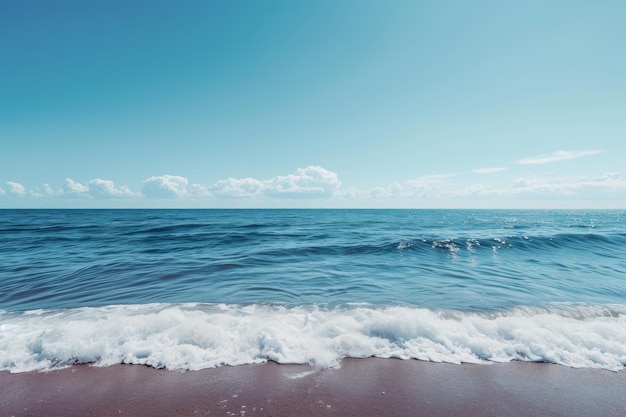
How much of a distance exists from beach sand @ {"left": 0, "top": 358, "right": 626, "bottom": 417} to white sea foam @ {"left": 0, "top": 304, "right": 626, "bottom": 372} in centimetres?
25

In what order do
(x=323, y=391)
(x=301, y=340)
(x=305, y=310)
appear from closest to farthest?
(x=323, y=391), (x=301, y=340), (x=305, y=310)

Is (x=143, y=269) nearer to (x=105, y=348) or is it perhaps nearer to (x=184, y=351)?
(x=105, y=348)

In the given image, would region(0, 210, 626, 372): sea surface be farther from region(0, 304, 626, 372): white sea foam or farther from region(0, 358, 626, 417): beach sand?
region(0, 358, 626, 417): beach sand

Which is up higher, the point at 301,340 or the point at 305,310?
the point at 301,340

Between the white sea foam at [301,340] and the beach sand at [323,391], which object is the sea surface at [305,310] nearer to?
the white sea foam at [301,340]

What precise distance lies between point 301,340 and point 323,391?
130 cm

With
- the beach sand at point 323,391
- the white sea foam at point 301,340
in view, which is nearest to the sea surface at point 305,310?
the white sea foam at point 301,340

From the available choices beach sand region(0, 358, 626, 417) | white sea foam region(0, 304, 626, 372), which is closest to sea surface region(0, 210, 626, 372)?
white sea foam region(0, 304, 626, 372)

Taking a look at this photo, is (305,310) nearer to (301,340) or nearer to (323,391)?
(301,340)

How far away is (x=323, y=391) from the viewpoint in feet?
12.2

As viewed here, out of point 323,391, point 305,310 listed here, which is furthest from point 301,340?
point 305,310

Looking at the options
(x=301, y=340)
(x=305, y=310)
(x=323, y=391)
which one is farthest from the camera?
(x=305, y=310)

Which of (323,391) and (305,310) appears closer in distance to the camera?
(323,391)

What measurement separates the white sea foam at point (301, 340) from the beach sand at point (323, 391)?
25 cm
